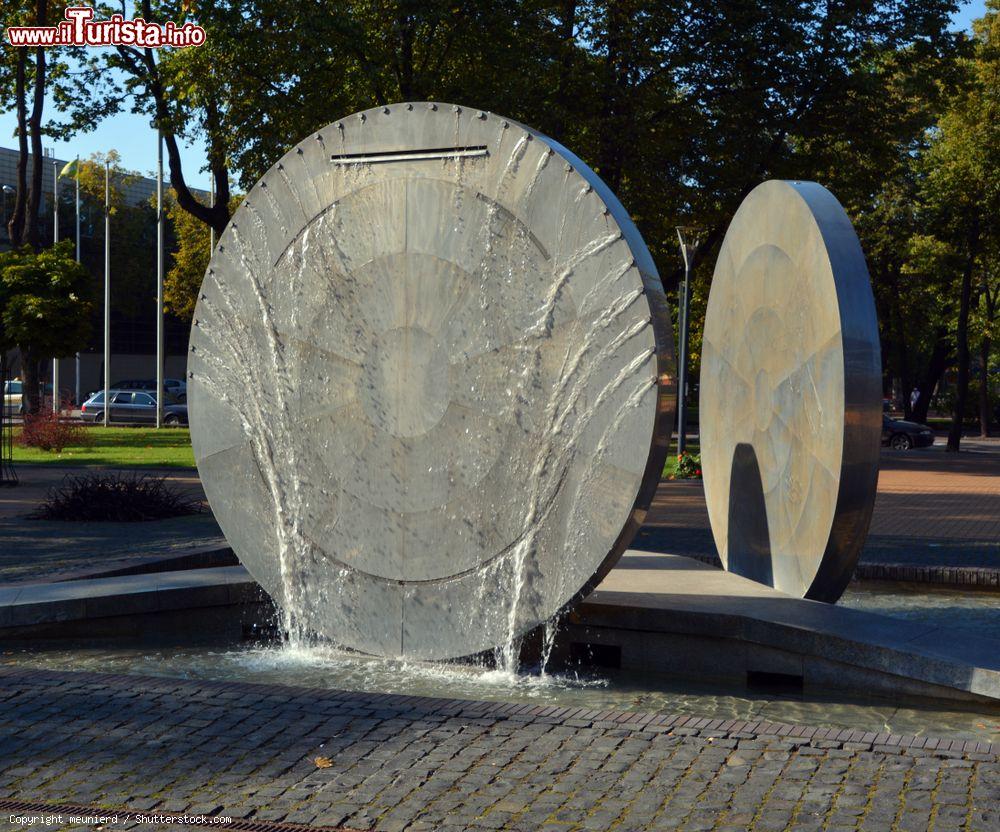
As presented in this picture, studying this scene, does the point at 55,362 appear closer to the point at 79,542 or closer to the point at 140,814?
the point at 79,542

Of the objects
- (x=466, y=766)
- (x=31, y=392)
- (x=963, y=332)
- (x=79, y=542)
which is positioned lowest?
(x=79, y=542)

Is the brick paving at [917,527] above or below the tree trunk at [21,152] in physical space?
below

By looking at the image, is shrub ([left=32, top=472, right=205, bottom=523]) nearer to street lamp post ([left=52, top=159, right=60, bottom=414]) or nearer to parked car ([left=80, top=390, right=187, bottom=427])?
street lamp post ([left=52, top=159, right=60, bottom=414])

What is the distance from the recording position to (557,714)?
21.0 feet

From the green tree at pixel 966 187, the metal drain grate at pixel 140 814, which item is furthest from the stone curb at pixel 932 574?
the green tree at pixel 966 187

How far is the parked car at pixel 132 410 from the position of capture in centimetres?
4759

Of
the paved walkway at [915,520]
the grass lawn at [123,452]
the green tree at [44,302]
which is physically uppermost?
the green tree at [44,302]

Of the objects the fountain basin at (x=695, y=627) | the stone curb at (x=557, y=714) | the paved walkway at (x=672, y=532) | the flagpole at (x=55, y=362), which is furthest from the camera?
the flagpole at (x=55, y=362)

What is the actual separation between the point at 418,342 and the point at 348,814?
14.4 feet

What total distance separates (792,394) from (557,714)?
443 cm

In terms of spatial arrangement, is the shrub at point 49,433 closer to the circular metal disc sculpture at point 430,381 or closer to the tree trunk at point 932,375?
the circular metal disc sculpture at point 430,381

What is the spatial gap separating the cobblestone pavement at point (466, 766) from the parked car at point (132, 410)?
41925 millimetres

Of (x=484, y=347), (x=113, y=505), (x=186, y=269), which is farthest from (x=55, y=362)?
(x=484, y=347)

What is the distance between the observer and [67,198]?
70125 millimetres
